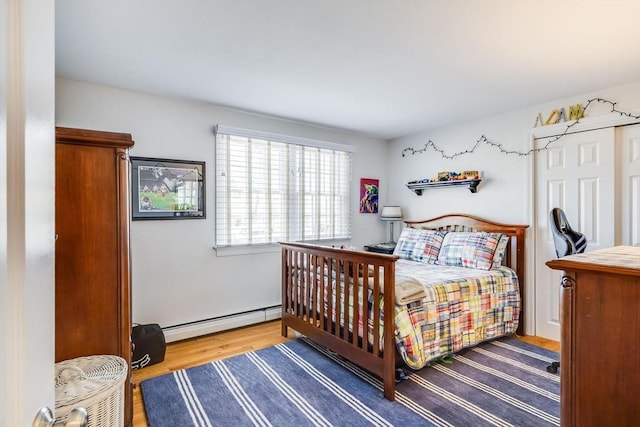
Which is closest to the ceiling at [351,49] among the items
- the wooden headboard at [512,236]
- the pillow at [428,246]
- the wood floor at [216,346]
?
the wooden headboard at [512,236]

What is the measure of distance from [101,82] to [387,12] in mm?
2331

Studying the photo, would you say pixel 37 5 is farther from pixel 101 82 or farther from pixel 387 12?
pixel 101 82

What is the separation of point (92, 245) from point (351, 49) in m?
1.90

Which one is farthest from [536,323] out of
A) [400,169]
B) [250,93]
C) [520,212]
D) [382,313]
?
[250,93]

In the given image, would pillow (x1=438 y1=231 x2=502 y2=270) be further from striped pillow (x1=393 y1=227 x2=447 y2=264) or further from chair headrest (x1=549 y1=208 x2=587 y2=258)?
chair headrest (x1=549 y1=208 x2=587 y2=258)

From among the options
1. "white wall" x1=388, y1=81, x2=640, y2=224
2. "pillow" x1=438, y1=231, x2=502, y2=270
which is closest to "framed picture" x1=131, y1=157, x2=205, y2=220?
"pillow" x1=438, y1=231, x2=502, y2=270

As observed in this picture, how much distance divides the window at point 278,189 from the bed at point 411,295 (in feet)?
2.11

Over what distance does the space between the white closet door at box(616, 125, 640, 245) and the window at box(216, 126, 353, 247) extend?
2701 millimetres

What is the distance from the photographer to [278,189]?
3734mm

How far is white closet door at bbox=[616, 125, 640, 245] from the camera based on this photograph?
2734 millimetres

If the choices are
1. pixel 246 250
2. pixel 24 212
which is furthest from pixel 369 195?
pixel 24 212

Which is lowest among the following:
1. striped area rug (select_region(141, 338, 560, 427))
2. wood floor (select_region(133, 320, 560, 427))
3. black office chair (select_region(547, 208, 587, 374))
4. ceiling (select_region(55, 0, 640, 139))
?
wood floor (select_region(133, 320, 560, 427))

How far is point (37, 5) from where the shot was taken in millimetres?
501

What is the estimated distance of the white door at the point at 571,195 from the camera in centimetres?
286
